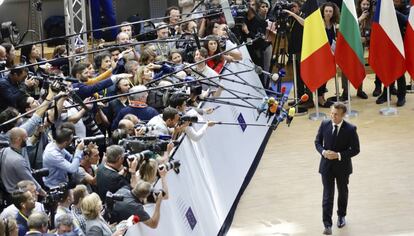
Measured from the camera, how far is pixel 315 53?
50.5 feet

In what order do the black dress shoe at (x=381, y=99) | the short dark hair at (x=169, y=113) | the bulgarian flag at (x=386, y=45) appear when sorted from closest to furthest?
the short dark hair at (x=169, y=113) → the bulgarian flag at (x=386, y=45) → the black dress shoe at (x=381, y=99)

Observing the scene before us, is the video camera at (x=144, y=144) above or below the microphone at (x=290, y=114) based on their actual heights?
above

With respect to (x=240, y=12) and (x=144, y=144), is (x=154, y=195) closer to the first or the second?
(x=144, y=144)

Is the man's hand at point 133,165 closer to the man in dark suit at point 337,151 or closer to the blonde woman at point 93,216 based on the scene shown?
the blonde woman at point 93,216

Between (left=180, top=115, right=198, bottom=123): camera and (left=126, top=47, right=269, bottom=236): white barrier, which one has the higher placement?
(left=180, top=115, right=198, bottom=123): camera

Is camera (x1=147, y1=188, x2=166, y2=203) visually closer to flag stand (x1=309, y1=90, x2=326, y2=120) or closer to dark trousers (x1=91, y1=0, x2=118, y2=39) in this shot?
flag stand (x1=309, y1=90, x2=326, y2=120)

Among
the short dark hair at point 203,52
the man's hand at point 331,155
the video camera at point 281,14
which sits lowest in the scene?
the man's hand at point 331,155

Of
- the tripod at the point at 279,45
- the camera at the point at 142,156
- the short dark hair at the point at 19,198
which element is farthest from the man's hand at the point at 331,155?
the tripod at the point at 279,45

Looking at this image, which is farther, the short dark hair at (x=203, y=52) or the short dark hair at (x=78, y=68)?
the short dark hair at (x=203, y=52)

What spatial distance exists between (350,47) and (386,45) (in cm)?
65

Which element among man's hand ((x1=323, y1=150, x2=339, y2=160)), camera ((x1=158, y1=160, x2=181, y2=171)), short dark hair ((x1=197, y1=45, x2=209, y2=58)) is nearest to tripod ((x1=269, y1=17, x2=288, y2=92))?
short dark hair ((x1=197, y1=45, x2=209, y2=58))

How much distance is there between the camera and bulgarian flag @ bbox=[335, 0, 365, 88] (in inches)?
601

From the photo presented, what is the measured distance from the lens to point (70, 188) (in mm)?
9070

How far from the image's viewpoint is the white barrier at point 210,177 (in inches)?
370
